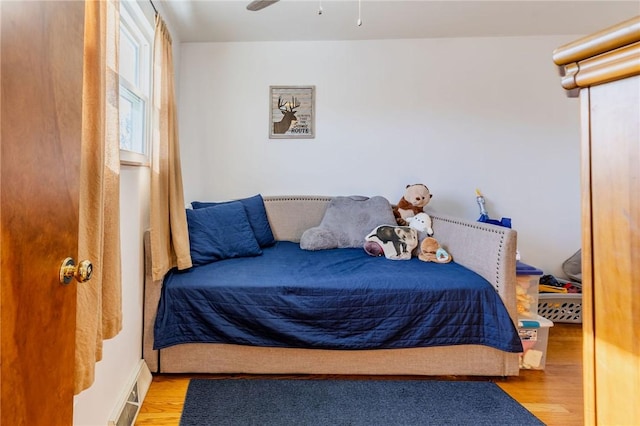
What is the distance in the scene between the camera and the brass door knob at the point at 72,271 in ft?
2.05

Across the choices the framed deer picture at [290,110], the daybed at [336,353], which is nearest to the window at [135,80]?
the daybed at [336,353]

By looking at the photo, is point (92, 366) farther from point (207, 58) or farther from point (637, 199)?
point (207, 58)

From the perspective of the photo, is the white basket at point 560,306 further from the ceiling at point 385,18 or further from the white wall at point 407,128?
the ceiling at point 385,18

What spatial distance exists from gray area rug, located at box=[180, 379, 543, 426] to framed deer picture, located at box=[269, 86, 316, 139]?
194 cm

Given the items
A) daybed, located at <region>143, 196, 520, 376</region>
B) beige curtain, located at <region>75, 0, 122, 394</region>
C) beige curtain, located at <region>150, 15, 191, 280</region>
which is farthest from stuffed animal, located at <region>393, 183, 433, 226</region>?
beige curtain, located at <region>75, 0, 122, 394</region>

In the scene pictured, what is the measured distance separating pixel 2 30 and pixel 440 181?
9.01 feet

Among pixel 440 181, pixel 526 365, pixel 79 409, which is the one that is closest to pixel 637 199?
pixel 79 409

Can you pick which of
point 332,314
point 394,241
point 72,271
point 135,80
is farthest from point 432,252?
point 135,80

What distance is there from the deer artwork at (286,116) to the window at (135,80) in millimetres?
1088

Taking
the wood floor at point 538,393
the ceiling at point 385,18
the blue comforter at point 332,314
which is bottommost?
the wood floor at point 538,393

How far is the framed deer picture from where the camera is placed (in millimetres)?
2674

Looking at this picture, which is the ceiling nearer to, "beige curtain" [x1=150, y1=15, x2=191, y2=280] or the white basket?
"beige curtain" [x1=150, y1=15, x2=191, y2=280]

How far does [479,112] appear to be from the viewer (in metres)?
2.70

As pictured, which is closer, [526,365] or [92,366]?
[92,366]
